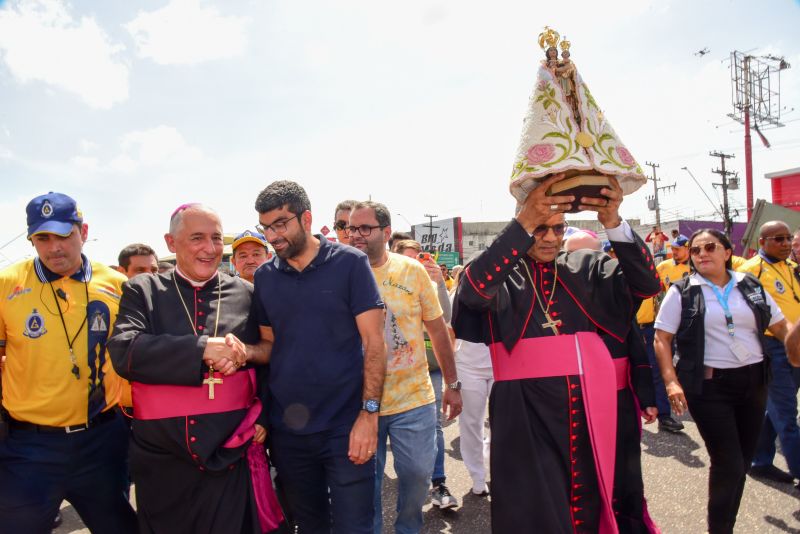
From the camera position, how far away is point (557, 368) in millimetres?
2301

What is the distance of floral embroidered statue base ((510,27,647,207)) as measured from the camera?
1.90m

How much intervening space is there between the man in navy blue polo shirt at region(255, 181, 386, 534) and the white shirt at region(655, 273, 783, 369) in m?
2.29

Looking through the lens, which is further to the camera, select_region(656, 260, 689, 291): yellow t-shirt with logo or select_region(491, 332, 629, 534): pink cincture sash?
select_region(656, 260, 689, 291): yellow t-shirt with logo

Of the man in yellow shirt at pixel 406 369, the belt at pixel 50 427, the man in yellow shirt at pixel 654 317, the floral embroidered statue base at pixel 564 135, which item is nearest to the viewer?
the floral embroidered statue base at pixel 564 135

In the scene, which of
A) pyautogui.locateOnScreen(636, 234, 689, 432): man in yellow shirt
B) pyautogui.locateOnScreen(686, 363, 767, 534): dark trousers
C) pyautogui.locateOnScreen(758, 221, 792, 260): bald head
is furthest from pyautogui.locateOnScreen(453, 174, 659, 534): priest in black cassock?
pyautogui.locateOnScreen(758, 221, 792, 260): bald head

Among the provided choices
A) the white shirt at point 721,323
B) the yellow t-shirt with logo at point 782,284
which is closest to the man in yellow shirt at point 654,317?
the yellow t-shirt with logo at point 782,284

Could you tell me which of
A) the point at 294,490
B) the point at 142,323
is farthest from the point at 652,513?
the point at 142,323

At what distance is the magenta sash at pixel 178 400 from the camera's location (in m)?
2.39

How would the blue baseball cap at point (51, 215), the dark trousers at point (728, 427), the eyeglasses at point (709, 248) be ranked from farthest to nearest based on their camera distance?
1. the eyeglasses at point (709, 248)
2. the dark trousers at point (728, 427)
3. the blue baseball cap at point (51, 215)

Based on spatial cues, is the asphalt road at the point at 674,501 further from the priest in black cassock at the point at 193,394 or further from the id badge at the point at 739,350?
the priest in black cassock at the point at 193,394

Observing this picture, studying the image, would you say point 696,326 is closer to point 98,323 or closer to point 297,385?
point 297,385

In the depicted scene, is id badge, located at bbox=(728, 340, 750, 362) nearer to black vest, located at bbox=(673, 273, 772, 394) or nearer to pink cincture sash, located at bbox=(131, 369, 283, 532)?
black vest, located at bbox=(673, 273, 772, 394)

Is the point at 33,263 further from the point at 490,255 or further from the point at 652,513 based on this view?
the point at 652,513

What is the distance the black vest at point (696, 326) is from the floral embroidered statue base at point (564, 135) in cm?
181
